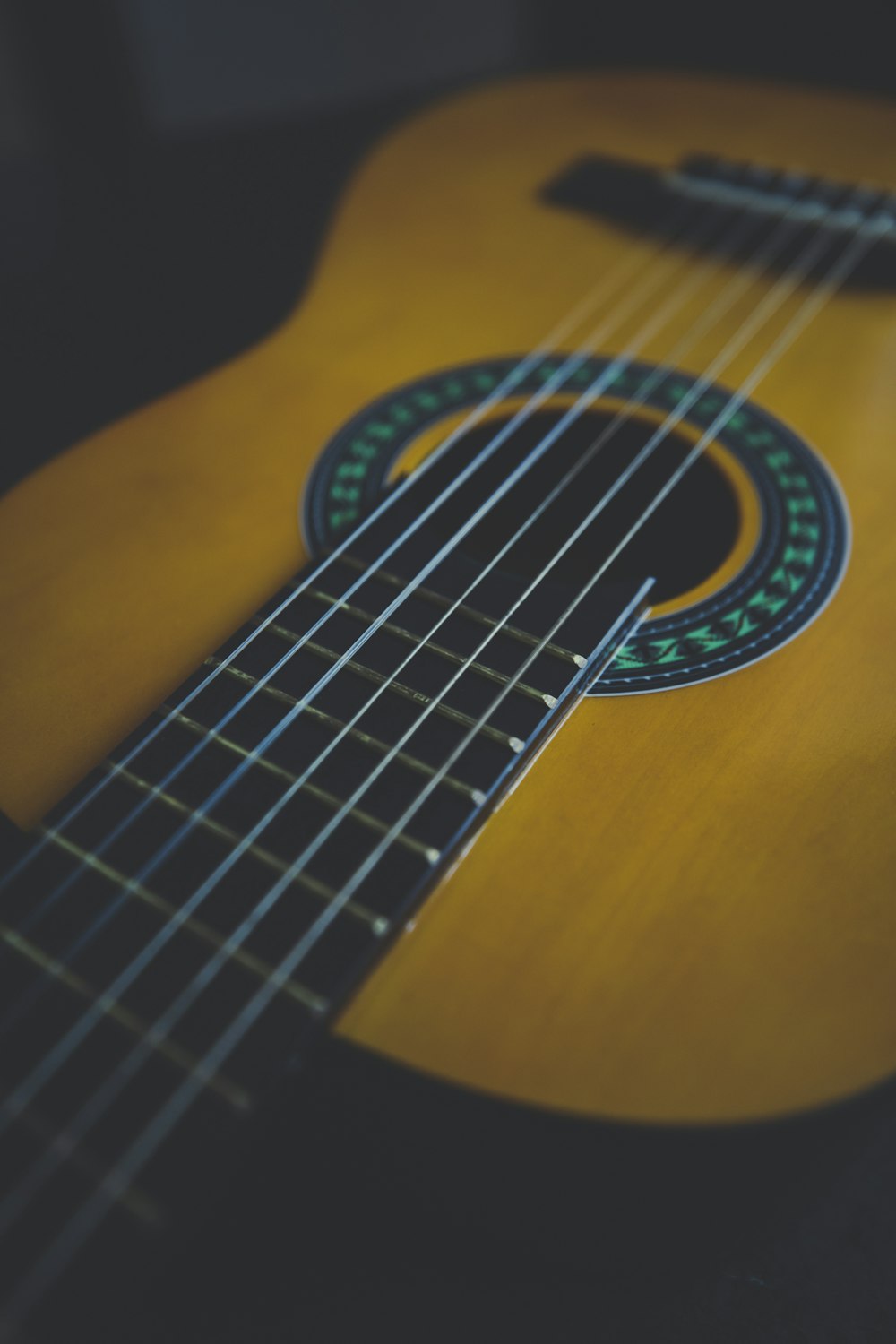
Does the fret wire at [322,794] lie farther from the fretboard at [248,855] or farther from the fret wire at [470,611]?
the fret wire at [470,611]

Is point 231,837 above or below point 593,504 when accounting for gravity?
below

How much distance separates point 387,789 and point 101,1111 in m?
0.18

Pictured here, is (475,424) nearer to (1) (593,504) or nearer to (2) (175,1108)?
(1) (593,504)

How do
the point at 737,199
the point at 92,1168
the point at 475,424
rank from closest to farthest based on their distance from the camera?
the point at 92,1168 < the point at 475,424 < the point at 737,199

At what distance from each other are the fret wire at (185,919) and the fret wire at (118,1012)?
39mm

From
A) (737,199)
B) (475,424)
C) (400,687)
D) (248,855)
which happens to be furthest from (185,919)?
(737,199)

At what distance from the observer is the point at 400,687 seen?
0.51m

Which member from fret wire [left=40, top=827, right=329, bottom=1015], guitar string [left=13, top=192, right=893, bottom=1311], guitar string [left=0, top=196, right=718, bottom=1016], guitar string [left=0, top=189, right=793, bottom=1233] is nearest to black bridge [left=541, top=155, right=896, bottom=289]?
guitar string [left=0, top=189, right=793, bottom=1233]

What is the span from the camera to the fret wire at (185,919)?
39 centimetres

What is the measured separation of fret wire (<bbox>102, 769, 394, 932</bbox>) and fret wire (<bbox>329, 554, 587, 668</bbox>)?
0.48 ft

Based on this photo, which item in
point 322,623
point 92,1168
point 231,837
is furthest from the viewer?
point 322,623

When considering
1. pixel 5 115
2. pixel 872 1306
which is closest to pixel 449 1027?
pixel 872 1306

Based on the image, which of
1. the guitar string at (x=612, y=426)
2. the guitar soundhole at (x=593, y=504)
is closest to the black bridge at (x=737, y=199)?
the guitar string at (x=612, y=426)

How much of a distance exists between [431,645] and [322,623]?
0.21ft
